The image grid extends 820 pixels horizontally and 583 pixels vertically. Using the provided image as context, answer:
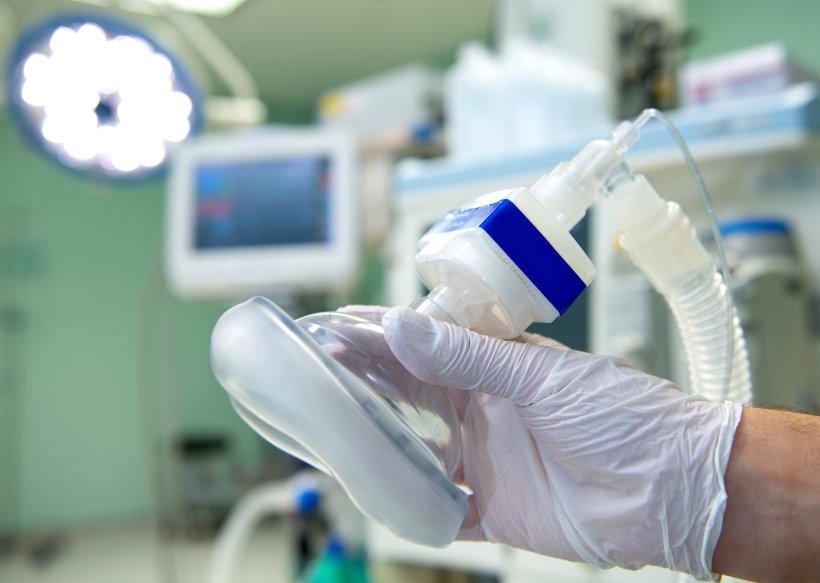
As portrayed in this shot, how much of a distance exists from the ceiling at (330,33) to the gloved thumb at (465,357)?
3.29 m

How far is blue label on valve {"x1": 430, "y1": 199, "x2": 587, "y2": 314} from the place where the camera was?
48cm

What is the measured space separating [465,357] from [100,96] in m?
1.40

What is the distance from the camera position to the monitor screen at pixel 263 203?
5.90 feet

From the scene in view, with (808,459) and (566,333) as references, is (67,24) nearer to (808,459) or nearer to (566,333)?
(566,333)

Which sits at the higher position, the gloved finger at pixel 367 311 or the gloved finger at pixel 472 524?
the gloved finger at pixel 367 311

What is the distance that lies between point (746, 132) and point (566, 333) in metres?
0.43

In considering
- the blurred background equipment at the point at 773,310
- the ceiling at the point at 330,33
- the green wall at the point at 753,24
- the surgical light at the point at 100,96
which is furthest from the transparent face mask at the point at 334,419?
the ceiling at the point at 330,33

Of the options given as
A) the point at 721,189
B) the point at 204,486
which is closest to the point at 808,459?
the point at 721,189

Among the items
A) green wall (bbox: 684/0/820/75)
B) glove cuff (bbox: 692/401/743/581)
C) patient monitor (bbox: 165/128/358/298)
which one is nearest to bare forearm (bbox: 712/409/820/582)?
glove cuff (bbox: 692/401/743/581)

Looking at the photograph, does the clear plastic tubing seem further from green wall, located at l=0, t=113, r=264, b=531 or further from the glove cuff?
green wall, located at l=0, t=113, r=264, b=531

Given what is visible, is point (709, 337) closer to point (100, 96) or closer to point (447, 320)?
point (447, 320)

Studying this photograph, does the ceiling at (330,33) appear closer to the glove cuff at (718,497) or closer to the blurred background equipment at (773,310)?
the blurred background equipment at (773,310)

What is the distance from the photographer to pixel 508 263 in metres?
0.48

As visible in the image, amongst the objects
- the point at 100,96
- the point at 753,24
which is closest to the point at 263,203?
the point at 100,96
